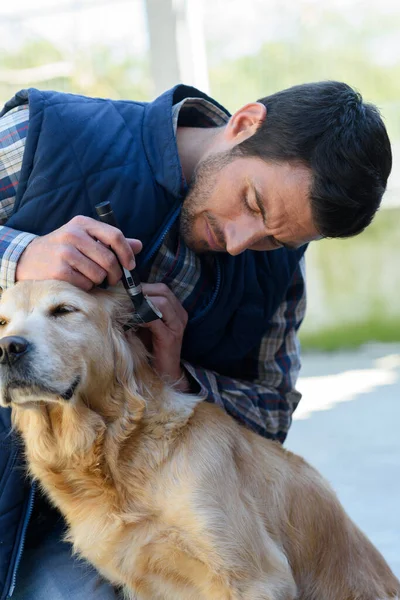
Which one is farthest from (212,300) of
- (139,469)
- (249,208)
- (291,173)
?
(139,469)

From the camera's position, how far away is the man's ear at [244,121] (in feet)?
7.18

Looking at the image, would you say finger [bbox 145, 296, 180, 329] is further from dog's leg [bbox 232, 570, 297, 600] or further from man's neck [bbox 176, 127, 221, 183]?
dog's leg [bbox 232, 570, 297, 600]

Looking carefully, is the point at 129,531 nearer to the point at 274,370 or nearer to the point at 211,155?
the point at 274,370

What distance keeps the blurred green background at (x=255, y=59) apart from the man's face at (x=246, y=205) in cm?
432

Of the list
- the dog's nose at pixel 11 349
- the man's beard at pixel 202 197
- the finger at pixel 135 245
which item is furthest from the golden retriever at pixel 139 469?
the man's beard at pixel 202 197

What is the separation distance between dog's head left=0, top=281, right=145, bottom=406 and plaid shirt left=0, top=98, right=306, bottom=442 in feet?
0.52

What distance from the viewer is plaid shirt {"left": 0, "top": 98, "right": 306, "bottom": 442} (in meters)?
2.13

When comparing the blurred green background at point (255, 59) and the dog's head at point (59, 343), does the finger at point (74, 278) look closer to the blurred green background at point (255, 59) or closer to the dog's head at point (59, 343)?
the dog's head at point (59, 343)

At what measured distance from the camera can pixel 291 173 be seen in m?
2.09

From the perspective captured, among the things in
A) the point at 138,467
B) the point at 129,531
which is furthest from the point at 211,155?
the point at 129,531

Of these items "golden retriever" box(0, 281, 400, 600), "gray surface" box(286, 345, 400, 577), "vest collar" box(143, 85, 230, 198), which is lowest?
"gray surface" box(286, 345, 400, 577)

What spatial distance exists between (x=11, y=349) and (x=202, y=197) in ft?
2.26

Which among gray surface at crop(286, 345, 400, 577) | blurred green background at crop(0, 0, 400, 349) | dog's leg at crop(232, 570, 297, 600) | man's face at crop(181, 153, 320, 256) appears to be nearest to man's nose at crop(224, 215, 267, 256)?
man's face at crop(181, 153, 320, 256)

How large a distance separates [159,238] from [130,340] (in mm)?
280
